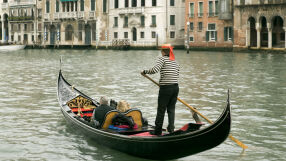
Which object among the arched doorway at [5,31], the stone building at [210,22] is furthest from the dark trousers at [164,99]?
the arched doorway at [5,31]

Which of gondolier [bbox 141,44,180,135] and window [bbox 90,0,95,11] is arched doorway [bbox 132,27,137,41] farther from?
gondolier [bbox 141,44,180,135]

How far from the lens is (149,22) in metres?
51.1

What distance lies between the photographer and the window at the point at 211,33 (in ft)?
149

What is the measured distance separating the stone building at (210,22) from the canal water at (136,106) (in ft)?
71.4

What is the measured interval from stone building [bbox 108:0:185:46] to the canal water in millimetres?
27417

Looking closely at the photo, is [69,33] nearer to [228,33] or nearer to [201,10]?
[201,10]

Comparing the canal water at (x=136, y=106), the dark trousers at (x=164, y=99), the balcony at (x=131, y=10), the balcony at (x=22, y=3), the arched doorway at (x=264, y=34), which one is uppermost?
the balcony at (x=22, y=3)

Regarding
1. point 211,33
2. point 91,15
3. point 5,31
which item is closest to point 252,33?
point 211,33

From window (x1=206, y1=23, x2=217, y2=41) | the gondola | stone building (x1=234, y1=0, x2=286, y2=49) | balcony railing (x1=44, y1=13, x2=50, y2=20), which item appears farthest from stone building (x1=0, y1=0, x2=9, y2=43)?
the gondola

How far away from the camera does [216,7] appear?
45469mm

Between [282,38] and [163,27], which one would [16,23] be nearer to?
[163,27]

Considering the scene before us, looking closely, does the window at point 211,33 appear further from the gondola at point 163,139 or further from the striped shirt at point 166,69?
the striped shirt at point 166,69

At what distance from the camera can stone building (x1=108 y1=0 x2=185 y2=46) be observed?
4991 cm

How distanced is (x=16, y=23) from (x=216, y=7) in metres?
29.7
